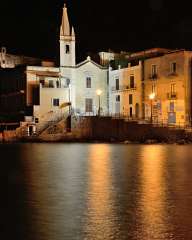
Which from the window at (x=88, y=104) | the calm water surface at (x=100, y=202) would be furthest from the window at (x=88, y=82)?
the calm water surface at (x=100, y=202)

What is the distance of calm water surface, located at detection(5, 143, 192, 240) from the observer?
43.2 feet

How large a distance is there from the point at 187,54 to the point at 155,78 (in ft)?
20.6

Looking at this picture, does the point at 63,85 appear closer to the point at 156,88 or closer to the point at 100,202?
the point at 156,88

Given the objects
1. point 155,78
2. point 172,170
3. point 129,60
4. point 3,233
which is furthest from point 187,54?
point 3,233

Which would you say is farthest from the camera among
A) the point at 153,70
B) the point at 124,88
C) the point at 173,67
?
the point at 124,88

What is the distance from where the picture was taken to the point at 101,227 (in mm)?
13617

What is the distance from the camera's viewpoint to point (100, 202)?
17.5 meters

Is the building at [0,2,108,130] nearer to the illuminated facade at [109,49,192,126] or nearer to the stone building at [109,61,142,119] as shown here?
the stone building at [109,61,142,119]

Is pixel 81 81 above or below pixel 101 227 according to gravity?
above

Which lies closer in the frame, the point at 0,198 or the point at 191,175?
the point at 0,198

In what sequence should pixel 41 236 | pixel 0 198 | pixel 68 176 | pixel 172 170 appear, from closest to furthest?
pixel 41 236 < pixel 0 198 < pixel 68 176 < pixel 172 170

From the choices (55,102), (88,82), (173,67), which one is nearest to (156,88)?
(173,67)

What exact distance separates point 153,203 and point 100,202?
1828mm

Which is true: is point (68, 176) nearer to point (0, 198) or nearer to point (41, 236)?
point (0, 198)
